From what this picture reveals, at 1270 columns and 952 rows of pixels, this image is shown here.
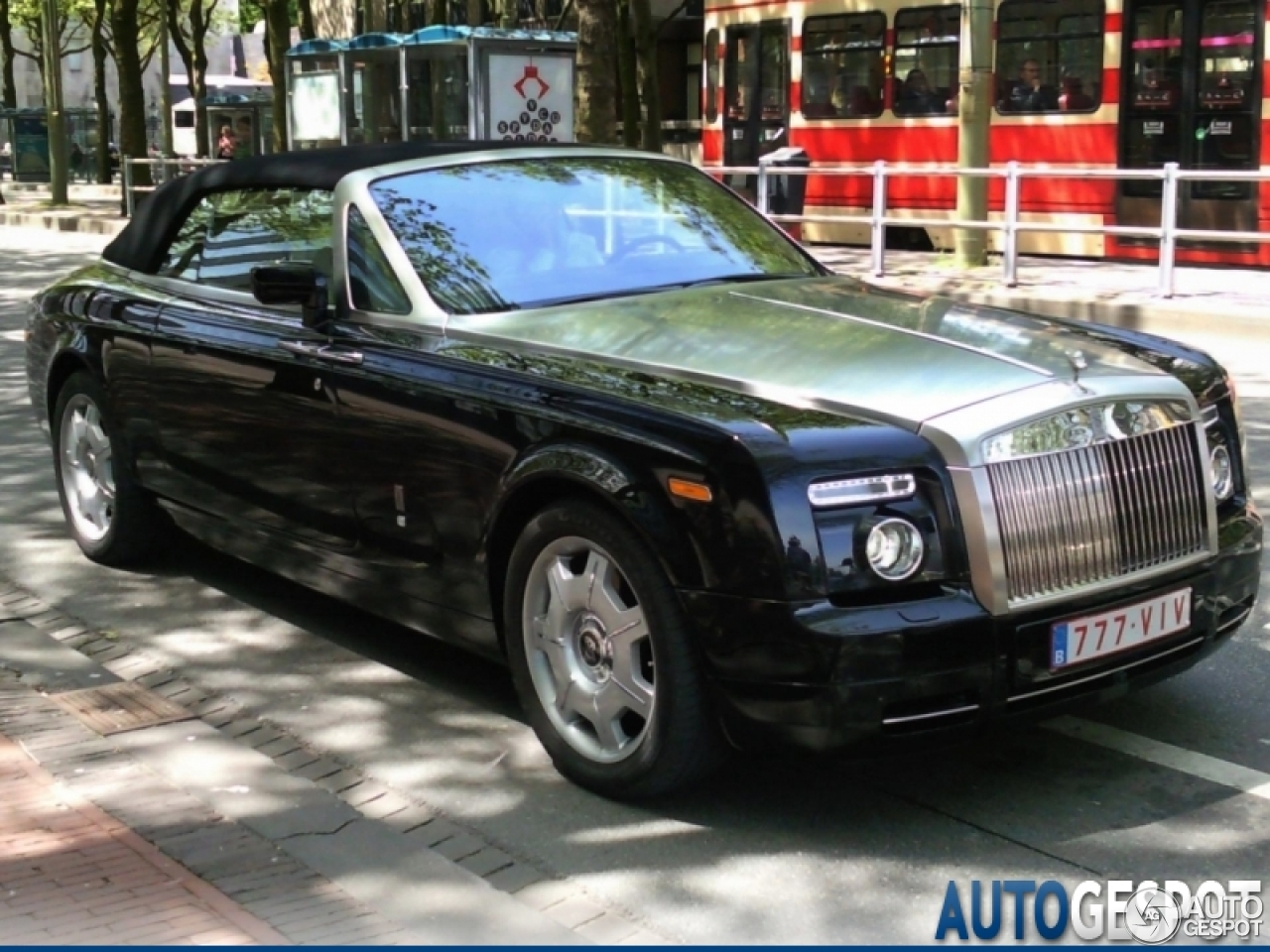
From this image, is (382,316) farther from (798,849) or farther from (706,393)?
(798,849)

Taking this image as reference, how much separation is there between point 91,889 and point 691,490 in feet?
5.23

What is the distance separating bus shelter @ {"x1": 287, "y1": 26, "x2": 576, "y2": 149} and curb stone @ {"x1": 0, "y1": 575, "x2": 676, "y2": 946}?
1579 centimetres

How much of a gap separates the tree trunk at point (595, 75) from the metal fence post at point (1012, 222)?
3.61 m

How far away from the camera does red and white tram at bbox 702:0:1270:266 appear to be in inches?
673

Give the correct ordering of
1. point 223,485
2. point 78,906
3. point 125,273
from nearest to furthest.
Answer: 1. point 78,906
2. point 223,485
3. point 125,273

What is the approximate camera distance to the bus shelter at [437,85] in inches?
921

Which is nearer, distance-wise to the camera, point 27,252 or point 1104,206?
point 1104,206

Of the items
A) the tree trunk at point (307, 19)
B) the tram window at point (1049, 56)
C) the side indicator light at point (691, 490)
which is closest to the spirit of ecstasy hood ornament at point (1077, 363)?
the side indicator light at point (691, 490)

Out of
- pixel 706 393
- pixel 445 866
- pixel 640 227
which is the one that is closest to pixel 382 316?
pixel 640 227

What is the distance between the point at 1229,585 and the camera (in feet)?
15.5

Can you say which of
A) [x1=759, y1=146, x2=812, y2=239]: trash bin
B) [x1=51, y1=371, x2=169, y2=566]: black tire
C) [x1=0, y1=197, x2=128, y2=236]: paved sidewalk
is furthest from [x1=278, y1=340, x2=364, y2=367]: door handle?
[x1=0, y1=197, x2=128, y2=236]: paved sidewalk

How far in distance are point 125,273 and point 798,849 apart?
4.00m
